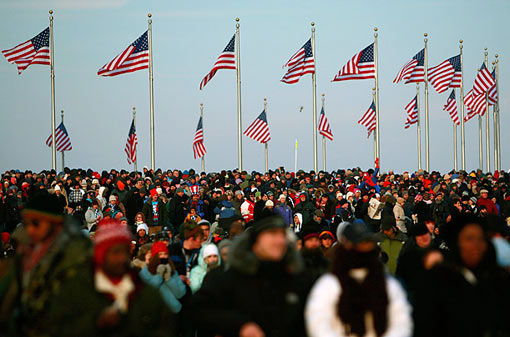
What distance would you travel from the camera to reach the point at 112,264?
18.0 ft

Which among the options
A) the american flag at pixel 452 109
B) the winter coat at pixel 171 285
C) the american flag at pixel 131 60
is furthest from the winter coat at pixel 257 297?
the american flag at pixel 452 109

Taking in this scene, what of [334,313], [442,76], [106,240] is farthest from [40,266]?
[442,76]

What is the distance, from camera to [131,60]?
111ft

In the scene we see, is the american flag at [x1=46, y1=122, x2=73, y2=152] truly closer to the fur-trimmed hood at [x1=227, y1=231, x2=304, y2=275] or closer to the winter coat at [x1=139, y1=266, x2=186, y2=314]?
the winter coat at [x1=139, y1=266, x2=186, y2=314]

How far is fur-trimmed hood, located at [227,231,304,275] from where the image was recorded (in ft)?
19.5

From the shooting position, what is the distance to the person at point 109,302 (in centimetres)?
534


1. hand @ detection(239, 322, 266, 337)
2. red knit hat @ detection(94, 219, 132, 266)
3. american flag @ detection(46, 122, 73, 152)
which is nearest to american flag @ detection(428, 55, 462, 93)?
american flag @ detection(46, 122, 73, 152)

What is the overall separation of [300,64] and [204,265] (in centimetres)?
2644

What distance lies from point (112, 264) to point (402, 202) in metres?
17.6

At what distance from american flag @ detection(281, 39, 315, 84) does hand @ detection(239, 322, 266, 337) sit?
97.9 feet

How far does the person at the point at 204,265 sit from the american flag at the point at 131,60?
2246 centimetres

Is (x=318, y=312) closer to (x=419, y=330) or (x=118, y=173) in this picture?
(x=419, y=330)

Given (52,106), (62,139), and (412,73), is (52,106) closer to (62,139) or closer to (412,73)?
(62,139)

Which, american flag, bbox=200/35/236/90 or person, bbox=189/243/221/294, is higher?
american flag, bbox=200/35/236/90
